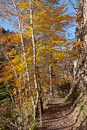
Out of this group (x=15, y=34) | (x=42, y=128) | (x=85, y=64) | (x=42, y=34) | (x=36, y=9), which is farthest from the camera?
(x=85, y=64)

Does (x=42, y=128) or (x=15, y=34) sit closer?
(x=42, y=128)

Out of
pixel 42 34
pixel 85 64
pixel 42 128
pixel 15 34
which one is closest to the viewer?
pixel 42 128

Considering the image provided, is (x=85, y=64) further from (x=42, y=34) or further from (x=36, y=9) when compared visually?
(x=36, y=9)

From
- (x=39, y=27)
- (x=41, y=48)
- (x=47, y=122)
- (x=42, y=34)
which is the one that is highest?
(x=39, y=27)

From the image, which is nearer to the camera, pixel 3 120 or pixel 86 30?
pixel 3 120

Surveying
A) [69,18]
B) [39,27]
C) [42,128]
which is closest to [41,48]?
[39,27]

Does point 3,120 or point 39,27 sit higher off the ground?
point 39,27

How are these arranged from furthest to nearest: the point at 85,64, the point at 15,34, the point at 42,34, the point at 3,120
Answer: the point at 85,64 → the point at 15,34 → the point at 42,34 → the point at 3,120

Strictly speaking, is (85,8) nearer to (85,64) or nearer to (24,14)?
(85,64)

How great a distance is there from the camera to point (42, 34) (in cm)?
509

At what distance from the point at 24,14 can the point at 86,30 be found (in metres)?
4.90

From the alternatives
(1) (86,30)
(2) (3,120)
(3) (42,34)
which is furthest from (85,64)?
(2) (3,120)

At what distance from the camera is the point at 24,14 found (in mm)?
4328

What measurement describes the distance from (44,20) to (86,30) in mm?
3751
